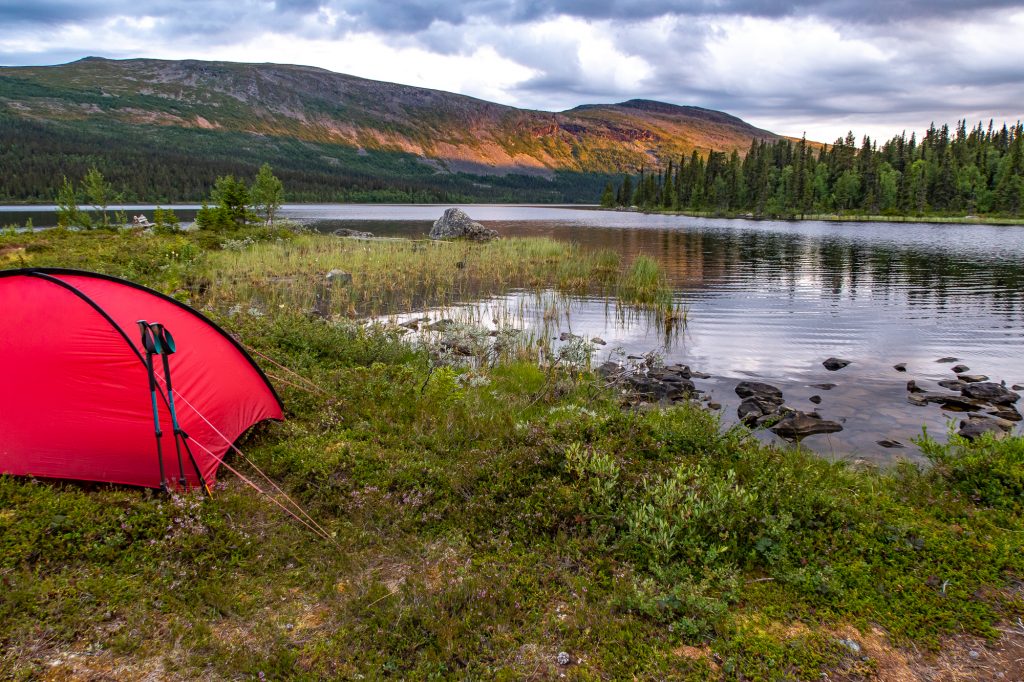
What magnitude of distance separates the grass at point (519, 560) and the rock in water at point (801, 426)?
8.43 feet

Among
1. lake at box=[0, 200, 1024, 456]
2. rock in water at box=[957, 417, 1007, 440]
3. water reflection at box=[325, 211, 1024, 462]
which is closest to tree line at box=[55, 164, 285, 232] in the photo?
lake at box=[0, 200, 1024, 456]

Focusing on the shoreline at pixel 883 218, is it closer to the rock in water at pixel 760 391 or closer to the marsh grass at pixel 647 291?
the marsh grass at pixel 647 291

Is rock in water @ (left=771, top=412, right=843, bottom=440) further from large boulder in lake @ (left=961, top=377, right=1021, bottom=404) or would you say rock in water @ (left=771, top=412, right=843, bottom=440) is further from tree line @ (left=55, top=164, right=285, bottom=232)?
tree line @ (left=55, top=164, right=285, bottom=232)

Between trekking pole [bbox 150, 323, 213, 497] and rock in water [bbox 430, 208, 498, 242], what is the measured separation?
40000mm

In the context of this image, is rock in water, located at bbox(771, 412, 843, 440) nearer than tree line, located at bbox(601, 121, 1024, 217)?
Yes

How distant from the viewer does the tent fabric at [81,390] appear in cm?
664

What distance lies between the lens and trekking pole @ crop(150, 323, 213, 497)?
20.2ft

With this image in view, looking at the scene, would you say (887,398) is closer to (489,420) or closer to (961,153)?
(489,420)

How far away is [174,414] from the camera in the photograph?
20.9ft

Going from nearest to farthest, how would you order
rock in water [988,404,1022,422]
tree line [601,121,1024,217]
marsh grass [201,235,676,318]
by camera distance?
rock in water [988,404,1022,422], marsh grass [201,235,676,318], tree line [601,121,1024,217]

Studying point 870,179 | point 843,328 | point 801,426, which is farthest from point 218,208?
point 870,179

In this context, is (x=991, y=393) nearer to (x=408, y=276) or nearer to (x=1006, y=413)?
(x=1006, y=413)

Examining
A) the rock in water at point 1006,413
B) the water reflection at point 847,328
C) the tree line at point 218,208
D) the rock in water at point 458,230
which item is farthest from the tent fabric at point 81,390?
the rock in water at point 458,230

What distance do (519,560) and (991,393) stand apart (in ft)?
42.0
